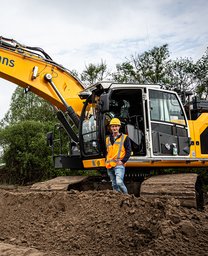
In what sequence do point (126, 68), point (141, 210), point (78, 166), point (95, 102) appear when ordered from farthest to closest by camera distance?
point (126, 68) < point (78, 166) < point (95, 102) < point (141, 210)

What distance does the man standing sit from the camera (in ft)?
22.1

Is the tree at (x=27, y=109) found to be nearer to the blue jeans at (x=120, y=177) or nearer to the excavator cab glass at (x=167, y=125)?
the excavator cab glass at (x=167, y=125)

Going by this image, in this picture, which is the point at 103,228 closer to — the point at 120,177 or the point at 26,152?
the point at 120,177

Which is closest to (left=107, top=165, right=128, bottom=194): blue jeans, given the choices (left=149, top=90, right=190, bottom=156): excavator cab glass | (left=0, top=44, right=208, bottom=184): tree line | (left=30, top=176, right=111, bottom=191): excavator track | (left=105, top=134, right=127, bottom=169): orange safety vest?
(left=105, top=134, right=127, bottom=169): orange safety vest

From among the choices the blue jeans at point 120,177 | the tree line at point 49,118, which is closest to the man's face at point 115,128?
the blue jeans at point 120,177

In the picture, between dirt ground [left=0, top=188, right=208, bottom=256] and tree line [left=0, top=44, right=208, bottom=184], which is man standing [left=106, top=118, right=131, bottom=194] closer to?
dirt ground [left=0, top=188, right=208, bottom=256]

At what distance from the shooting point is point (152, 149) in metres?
7.32

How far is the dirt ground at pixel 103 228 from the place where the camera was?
13.8 ft

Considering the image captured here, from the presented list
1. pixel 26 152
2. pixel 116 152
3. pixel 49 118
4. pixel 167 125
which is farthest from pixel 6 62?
pixel 49 118

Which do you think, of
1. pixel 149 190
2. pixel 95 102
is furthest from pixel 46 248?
pixel 95 102

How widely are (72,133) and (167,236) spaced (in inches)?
193

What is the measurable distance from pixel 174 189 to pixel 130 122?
180cm

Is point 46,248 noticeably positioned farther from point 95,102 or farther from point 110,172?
point 95,102

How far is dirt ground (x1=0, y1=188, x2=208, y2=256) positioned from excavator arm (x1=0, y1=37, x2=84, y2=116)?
328cm
